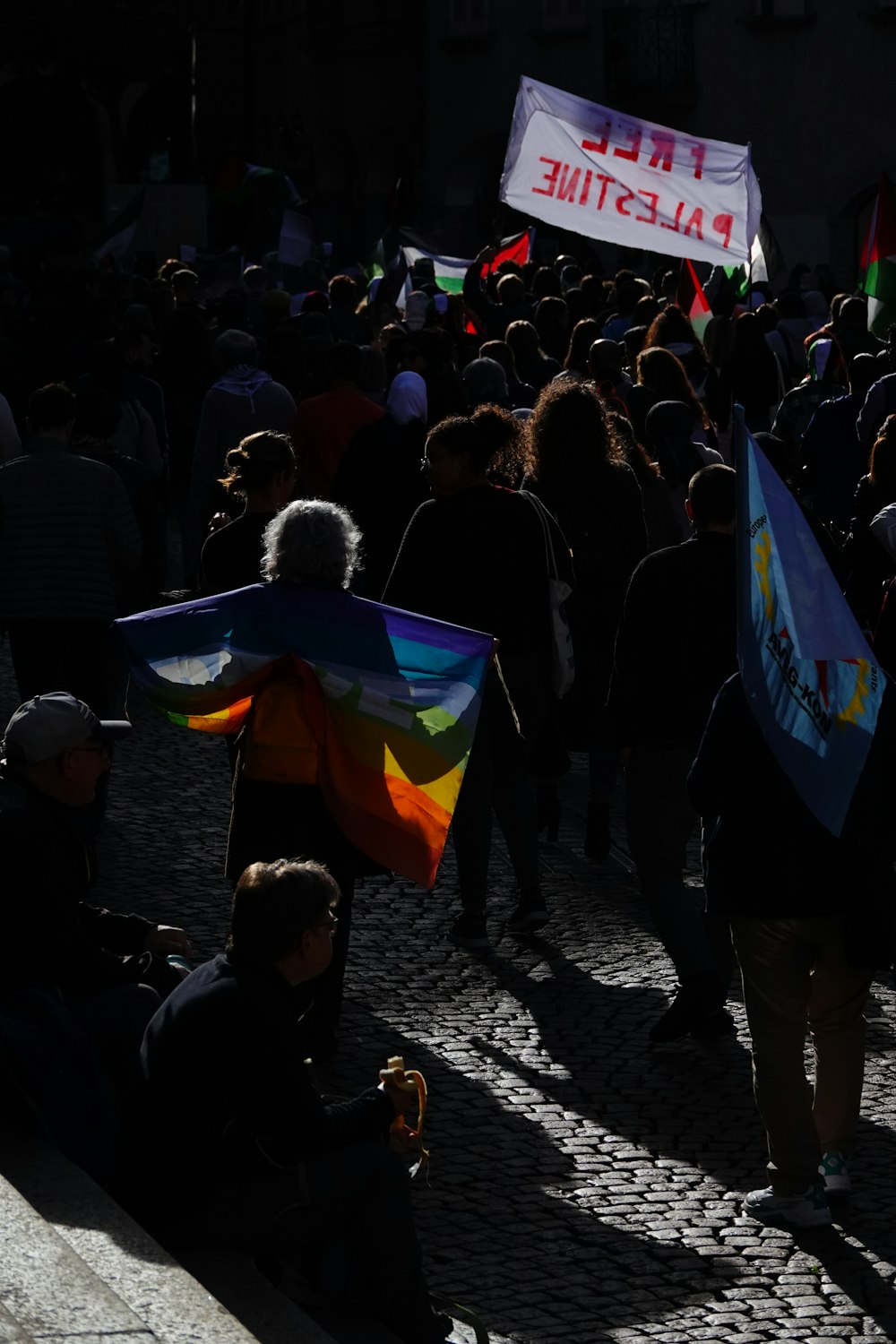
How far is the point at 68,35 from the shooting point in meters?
54.5

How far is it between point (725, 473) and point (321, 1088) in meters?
1.94

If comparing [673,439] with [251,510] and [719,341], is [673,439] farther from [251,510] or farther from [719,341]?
[719,341]

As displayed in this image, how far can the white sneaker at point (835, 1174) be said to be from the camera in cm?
564

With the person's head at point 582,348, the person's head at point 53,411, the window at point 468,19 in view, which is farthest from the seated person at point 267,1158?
the window at point 468,19

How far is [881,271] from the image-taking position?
13.9m

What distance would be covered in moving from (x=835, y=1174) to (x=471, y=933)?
2.40 meters

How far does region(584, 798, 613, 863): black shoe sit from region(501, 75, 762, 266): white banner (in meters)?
7.47

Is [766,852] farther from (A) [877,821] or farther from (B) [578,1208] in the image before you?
(B) [578,1208]

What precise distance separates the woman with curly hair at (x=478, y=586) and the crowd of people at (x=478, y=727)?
0.03 ft

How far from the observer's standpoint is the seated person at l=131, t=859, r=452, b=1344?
4.67 metres

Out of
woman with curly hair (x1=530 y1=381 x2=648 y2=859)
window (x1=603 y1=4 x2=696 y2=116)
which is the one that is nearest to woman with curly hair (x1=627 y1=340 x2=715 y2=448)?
woman with curly hair (x1=530 y1=381 x2=648 y2=859)

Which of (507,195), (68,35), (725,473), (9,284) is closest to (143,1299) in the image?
(725,473)

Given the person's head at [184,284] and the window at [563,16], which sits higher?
the window at [563,16]

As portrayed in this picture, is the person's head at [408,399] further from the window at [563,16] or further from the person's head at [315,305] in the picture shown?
the window at [563,16]
